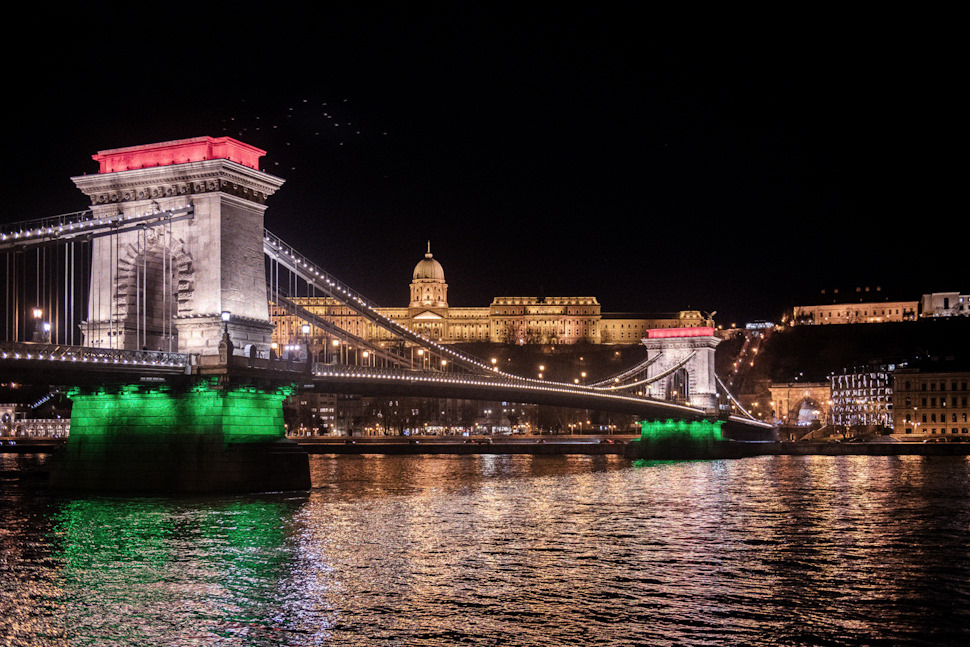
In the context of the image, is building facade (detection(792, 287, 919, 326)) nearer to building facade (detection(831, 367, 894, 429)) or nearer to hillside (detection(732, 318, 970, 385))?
hillside (detection(732, 318, 970, 385))

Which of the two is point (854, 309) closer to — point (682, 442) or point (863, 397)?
point (863, 397)

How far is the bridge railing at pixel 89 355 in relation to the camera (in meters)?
27.7

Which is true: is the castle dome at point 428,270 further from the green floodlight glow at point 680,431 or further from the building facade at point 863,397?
the green floodlight glow at point 680,431

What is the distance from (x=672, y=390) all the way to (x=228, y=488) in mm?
60212

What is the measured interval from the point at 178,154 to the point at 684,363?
194 feet

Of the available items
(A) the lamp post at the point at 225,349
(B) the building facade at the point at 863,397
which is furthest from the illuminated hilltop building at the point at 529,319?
(A) the lamp post at the point at 225,349

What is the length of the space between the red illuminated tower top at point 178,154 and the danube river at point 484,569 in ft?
35.5

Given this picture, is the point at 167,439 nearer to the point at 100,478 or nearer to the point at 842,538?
the point at 100,478

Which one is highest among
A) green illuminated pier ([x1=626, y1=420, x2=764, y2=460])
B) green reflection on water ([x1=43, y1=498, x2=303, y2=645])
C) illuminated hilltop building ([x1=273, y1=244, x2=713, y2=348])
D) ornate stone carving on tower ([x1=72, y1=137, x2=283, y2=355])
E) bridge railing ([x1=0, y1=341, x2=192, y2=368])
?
illuminated hilltop building ([x1=273, y1=244, x2=713, y2=348])

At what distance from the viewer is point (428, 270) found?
192875mm

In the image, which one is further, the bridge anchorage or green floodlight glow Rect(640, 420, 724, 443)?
green floodlight glow Rect(640, 420, 724, 443)

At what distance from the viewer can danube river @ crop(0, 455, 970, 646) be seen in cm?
1661

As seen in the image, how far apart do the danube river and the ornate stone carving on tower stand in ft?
18.7

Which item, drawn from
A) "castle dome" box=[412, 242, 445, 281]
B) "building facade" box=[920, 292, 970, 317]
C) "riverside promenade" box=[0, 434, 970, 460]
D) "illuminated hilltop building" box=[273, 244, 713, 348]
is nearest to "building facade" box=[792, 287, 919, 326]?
"building facade" box=[920, 292, 970, 317]
